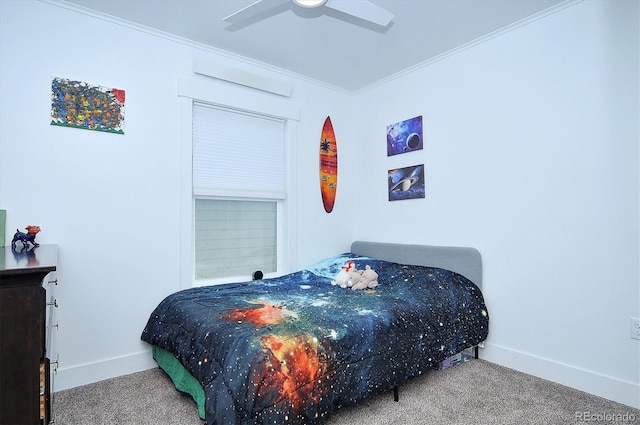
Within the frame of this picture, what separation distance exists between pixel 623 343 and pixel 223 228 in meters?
2.94

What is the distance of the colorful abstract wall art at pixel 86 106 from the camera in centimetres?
233

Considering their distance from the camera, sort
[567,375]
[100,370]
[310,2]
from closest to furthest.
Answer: [310,2]
[567,375]
[100,370]

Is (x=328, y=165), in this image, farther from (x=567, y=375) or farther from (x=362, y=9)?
(x=567, y=375)

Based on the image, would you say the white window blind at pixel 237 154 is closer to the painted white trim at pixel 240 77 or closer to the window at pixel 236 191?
the window at pixel 236 191

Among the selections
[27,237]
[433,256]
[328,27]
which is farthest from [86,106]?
[433,256]

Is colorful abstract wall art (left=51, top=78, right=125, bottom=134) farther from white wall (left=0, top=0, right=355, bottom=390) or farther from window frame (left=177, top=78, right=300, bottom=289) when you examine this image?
window frame (left=177, top=78, right=300, bottom=289)

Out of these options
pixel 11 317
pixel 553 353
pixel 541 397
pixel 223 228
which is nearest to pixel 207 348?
pixel 11 317

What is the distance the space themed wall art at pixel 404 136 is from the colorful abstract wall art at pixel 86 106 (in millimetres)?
2370

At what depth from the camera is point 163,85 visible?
108 inches

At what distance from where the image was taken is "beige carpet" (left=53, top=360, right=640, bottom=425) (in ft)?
6.23

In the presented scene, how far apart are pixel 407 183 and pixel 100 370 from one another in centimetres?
289

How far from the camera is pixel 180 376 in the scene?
2.11m

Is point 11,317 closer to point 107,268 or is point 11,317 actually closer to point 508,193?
point 107,268

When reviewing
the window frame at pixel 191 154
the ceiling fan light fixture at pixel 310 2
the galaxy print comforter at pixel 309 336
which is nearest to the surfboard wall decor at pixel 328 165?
the window frame at pixel 191 154
